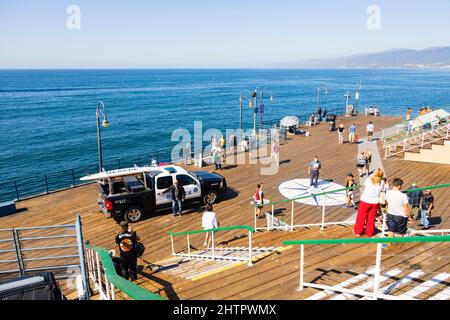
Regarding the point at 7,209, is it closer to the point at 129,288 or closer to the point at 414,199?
the point at 129,288

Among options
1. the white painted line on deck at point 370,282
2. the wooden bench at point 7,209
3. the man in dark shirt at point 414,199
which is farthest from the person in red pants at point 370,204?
the wooden bench at point 7,209

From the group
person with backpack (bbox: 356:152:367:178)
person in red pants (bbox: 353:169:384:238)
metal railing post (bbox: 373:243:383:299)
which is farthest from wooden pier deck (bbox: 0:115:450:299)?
person with backpack (bbox: 356:152:367:178)

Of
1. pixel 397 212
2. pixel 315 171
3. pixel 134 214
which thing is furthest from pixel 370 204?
pixel 134 214

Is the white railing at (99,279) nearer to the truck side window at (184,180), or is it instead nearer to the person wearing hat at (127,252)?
the person wearing hat at (127,252)

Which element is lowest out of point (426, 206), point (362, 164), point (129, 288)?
point (362, 164)

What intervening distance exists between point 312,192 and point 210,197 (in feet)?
15.6

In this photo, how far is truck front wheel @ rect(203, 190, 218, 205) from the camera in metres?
15.1

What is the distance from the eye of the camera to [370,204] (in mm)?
7152

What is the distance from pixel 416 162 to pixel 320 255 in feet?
53.4

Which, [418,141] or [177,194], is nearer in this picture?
[177,194]

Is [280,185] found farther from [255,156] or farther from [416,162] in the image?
[416,162]

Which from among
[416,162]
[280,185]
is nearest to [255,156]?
[280,185]

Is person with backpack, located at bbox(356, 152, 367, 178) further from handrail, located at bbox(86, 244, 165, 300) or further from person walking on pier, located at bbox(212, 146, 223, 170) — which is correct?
handrail, located at bbox(86, 244, 165, 300)

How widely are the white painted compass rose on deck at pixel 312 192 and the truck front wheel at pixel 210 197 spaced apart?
10.7 ft
